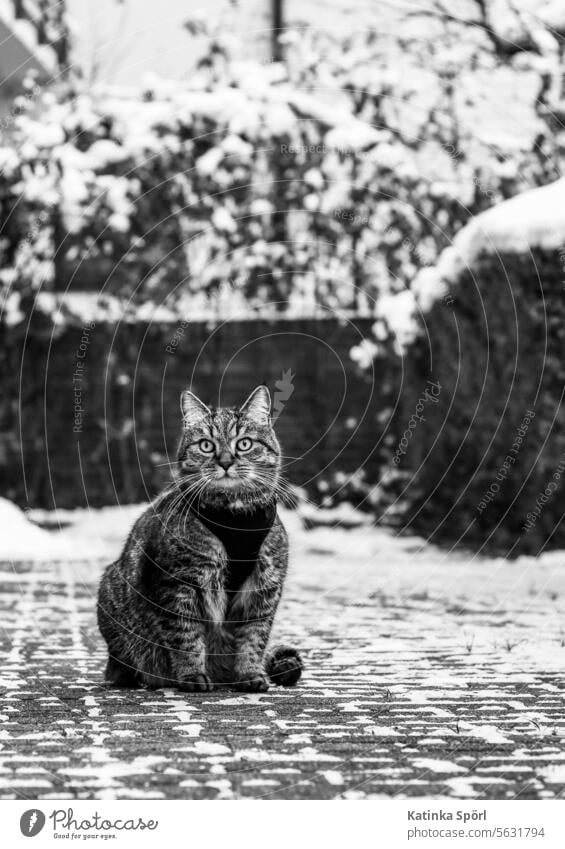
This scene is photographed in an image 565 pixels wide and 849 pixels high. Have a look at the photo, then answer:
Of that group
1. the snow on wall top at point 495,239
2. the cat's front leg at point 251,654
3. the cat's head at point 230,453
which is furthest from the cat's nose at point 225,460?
the snow on wall top at point 495,239

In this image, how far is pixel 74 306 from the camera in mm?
13641

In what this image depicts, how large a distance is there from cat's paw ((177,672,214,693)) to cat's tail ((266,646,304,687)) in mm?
314

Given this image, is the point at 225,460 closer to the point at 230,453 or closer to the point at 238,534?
the point at 230,453

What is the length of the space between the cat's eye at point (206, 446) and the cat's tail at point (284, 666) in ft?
3.21

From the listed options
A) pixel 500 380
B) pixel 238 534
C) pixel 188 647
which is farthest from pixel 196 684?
pixel 500 380

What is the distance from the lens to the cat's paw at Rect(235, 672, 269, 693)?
5.21 m

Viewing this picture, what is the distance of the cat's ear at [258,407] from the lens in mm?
5527

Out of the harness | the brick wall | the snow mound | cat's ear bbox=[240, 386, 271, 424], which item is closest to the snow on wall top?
the brick wall

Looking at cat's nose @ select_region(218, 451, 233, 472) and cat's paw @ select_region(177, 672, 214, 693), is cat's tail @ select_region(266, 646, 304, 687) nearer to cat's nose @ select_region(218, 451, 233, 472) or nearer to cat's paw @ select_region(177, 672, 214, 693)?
cat's paw @ select_region(177, 672, 214, 693)

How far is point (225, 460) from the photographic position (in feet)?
17.5

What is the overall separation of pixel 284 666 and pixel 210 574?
0.56 m

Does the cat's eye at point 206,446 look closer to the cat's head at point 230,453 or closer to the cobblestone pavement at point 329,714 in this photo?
the cat's head at point 230,453

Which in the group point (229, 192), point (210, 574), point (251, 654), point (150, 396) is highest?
point (229, 192)
